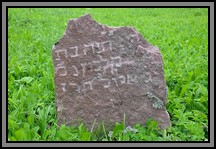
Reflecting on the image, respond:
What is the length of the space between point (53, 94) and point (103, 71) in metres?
0.86

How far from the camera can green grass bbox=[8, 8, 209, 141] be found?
2.88m

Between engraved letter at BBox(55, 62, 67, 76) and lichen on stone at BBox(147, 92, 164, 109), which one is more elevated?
engraved letter at BBox(55, 62, 67, 76)

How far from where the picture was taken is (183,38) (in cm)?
613

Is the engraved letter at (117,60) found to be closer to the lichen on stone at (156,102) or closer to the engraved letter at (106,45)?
the engraved letter at (106,45)

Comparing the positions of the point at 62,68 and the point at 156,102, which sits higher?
the point at 62,68

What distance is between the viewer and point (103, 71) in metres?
2.97

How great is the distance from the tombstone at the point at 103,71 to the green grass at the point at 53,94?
20 centimetres

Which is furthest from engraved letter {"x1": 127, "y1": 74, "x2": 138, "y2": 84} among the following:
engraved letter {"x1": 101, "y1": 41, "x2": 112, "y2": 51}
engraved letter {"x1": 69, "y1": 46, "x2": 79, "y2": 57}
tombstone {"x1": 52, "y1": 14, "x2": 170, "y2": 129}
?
engraved letter {"x1": 69, "y1": 46, "x2": 79, "y2": 57}

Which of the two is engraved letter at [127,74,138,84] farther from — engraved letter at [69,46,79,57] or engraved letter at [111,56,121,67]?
engraved letter at [69,46,79,57]

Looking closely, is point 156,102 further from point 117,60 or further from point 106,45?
point 106,45

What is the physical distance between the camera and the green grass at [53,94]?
2.88 m

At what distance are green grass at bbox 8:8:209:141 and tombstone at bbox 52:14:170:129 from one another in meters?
0.20

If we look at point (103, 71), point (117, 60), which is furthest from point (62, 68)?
point (117, 60)

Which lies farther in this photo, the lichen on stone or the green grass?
the lichen on stone
